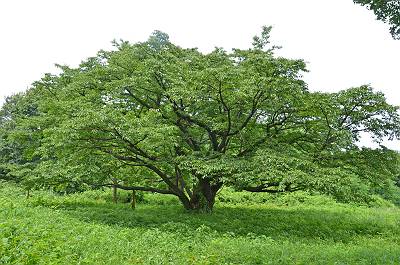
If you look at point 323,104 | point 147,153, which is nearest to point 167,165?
point 147,153

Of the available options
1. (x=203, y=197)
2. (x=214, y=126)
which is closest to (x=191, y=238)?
(x=214, y=126)

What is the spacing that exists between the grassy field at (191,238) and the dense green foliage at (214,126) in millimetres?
1564

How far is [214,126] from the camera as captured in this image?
496 inches

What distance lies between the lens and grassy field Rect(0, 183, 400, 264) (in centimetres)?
668

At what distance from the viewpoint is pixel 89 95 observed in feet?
45.4

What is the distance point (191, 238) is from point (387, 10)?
24.0 ft

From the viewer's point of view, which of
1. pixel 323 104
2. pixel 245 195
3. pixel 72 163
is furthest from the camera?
pixel 245 195

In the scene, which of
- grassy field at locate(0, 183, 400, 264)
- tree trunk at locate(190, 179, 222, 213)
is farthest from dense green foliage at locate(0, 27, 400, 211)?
grassy field at locate(0, 183, 400, 264)

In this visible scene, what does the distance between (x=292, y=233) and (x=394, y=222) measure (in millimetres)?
6796

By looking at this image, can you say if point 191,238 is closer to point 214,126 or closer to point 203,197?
point 214,126

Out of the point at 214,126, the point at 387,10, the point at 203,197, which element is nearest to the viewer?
the point at 387,10

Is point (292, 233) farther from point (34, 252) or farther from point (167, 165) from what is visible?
point (34, 252)

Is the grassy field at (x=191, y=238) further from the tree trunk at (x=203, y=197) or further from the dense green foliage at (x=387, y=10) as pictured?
the dense green foliage at (x=387, y=10)

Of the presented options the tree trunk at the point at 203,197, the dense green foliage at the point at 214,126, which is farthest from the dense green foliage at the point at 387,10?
the tree trunk at the point at 203,197
